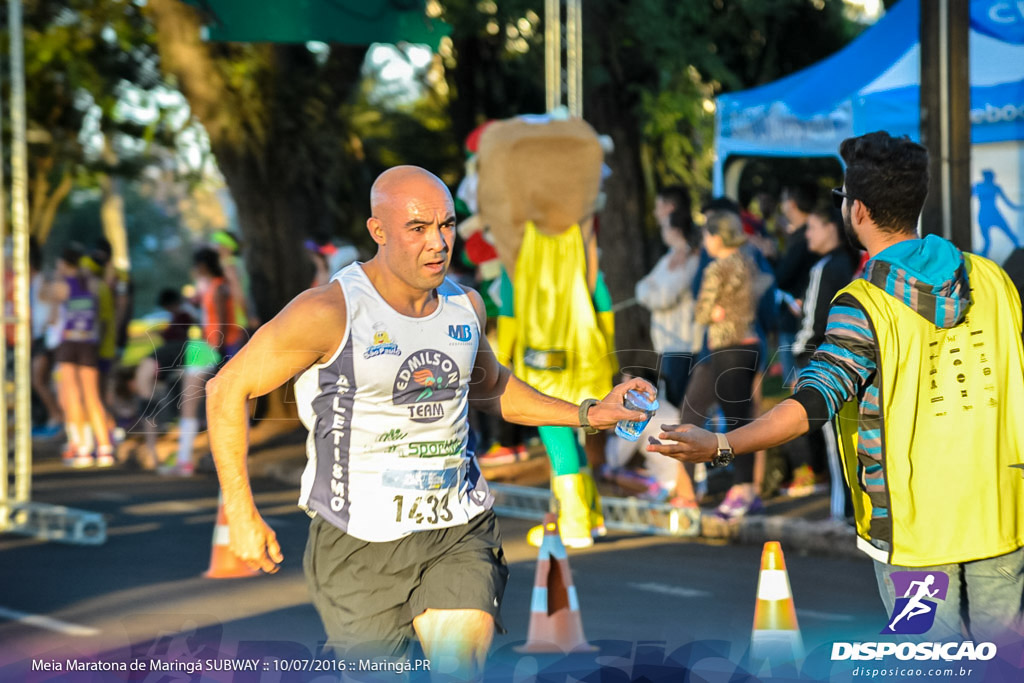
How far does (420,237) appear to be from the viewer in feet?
13.5

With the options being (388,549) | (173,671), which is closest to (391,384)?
(388,549)

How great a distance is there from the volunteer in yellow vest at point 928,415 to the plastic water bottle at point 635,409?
448 mm

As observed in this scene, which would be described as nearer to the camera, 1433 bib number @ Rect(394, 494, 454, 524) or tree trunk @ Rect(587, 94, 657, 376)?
1433 bib number @ Rect(394, 494, 454, 524)

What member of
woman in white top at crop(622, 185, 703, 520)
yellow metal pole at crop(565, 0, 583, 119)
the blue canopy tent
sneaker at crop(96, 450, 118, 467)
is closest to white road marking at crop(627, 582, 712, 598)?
woman in white top at crop(622, 185, 703, 520)

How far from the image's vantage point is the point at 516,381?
4.58 m

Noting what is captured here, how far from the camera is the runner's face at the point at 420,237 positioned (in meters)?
4.09

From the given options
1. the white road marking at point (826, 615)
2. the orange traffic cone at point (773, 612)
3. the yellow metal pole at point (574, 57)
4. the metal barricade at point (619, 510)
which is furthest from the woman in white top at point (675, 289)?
the orange traffic cone at point (773, 612)

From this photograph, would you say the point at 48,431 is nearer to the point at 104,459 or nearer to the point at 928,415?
the point at 104,459

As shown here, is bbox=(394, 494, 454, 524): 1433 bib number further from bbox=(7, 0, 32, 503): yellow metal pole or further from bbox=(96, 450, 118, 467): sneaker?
bbox=(96, 450, 118, 467): sneaker

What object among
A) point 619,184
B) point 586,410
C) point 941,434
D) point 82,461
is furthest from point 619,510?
point 941,434

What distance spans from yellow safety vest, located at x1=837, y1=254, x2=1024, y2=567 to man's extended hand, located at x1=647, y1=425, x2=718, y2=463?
37 centimetres

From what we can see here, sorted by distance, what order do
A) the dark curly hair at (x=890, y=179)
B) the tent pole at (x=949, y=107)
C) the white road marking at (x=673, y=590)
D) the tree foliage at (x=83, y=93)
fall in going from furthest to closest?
the tree foliage at (x=83, y=93)
the white road marking at (x=673, y=590)
the tent pole at (x=949, y=107)
the dark curly hair at (x=890, y=179)

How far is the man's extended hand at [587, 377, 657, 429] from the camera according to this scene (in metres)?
4.02

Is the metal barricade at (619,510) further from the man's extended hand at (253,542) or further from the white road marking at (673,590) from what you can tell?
the man's extended hand at (253,542)
